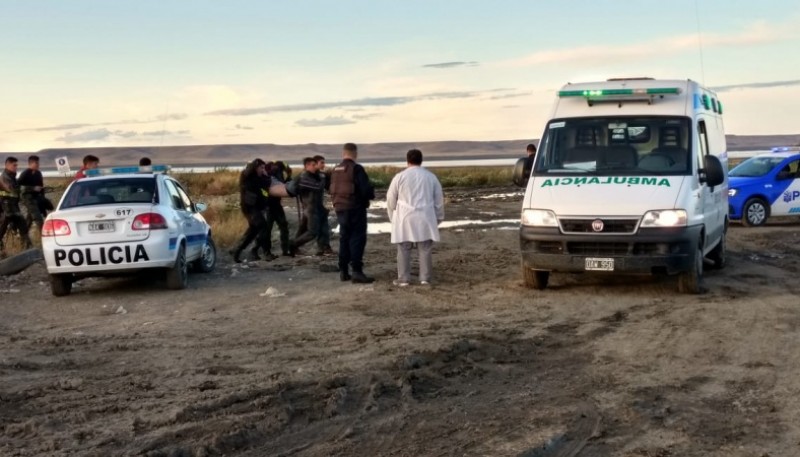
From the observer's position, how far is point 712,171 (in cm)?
1187

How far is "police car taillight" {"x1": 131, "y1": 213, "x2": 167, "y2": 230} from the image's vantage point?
1266 centimetres

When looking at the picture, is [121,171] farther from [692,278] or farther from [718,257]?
[718,257]

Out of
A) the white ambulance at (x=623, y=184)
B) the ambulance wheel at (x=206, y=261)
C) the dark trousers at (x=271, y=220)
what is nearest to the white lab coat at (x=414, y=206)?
the white ambulance at (x=623, y=184)

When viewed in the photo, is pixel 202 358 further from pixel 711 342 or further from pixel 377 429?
pixel 711 342

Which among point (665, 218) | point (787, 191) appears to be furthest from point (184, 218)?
point (787, 191)

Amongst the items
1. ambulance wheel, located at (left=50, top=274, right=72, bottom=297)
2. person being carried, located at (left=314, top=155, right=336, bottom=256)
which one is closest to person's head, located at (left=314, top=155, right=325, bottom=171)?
person being carried, located at (left=314, top=155, right=336, bottom=256)

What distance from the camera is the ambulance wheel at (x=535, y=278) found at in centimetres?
1227

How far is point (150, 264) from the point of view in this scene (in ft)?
41.6

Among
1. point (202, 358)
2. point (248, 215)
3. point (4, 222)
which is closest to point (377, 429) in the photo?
point (202, 358)

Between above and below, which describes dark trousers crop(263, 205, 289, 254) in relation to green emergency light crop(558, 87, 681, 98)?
below

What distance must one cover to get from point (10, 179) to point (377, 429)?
549 inches

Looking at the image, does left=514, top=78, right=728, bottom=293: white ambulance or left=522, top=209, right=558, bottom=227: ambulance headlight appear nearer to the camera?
left=514, top=78, right=728, bottom=293: white ambulance

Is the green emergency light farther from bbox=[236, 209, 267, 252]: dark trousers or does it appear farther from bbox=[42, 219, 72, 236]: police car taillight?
bbox=[42, 219, 72, 236]: police car taillight

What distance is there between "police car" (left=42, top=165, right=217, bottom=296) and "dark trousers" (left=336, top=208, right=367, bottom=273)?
7.33 feet
